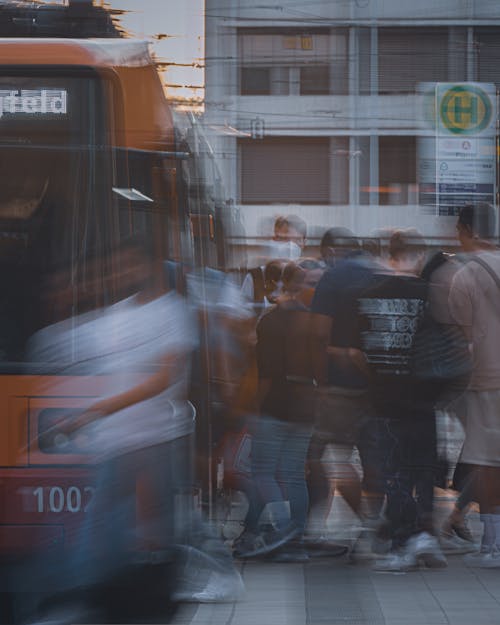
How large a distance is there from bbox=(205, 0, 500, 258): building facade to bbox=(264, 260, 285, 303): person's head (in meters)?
0.31

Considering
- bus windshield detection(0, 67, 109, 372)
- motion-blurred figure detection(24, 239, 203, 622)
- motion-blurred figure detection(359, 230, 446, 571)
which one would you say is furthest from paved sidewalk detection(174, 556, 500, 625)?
bus windshield detection(0, 67, 109, 372)

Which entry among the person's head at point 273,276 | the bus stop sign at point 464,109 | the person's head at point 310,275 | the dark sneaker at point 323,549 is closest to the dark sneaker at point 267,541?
the dark sneaker at point 323,549

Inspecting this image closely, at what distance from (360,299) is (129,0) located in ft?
6.67

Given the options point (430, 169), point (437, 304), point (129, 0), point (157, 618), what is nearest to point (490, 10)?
point (430, 169)

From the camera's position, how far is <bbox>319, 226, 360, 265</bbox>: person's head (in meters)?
6.08

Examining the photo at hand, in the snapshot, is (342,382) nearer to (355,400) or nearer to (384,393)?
(355,400)

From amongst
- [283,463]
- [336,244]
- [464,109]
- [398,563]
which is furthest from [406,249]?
[398,563]

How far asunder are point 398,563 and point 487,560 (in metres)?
0.45

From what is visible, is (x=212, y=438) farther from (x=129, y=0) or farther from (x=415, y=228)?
(x=129, y=0)

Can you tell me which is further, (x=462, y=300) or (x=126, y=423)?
(x=462, y=300)

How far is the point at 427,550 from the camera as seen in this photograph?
5801 millimetres

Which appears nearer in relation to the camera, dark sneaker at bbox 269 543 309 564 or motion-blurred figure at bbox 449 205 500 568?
motion-blurred figure at bbox 449 205 500 568

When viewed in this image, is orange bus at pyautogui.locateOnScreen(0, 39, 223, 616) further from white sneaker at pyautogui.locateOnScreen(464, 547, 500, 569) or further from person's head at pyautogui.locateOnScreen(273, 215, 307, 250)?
white sneaker at pyautogui.locateOnScreen(464, 547, 500, 569)

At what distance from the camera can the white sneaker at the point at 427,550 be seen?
5.78 meters
